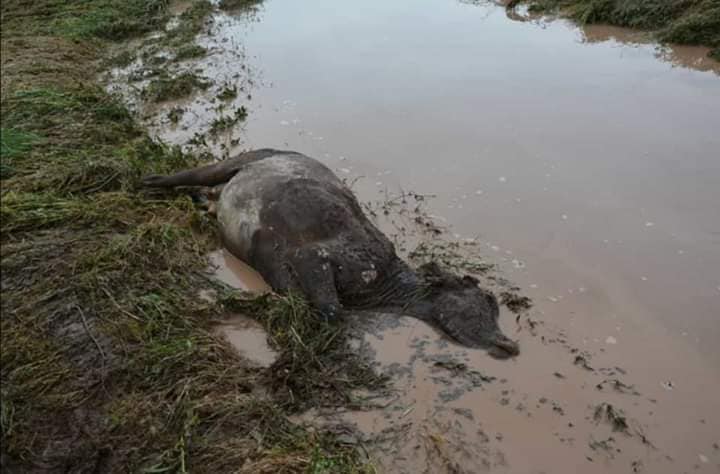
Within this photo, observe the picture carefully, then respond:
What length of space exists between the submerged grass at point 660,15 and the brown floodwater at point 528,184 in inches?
13.6

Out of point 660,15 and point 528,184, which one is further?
point 660,15

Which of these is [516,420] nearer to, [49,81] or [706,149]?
[706,149]

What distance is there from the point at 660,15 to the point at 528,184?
6.33 meters

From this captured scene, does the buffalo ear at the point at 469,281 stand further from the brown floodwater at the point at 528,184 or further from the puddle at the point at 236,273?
the puddle at the point at 236,273

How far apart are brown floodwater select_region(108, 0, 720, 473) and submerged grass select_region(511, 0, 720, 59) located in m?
0.35

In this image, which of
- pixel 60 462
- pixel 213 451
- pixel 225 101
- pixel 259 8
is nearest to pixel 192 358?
pixel 213 451

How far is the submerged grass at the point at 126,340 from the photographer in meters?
3.47

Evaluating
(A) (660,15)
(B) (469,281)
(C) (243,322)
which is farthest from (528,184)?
(A) (660,15)

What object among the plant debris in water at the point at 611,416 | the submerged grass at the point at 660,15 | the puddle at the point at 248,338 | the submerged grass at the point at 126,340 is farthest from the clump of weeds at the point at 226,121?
the submerged grass at the point at 660,15

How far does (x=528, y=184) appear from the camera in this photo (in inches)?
259

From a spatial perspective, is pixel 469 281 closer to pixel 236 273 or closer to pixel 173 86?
pixel 236 273

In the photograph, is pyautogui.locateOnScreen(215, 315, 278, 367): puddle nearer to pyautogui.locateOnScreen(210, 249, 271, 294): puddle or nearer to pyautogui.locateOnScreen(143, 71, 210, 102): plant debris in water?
pyautogui.locateOnScreen(210, 249, 271, 294): puddle

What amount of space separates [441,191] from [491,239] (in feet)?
3.05

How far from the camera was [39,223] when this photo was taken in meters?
4.97
